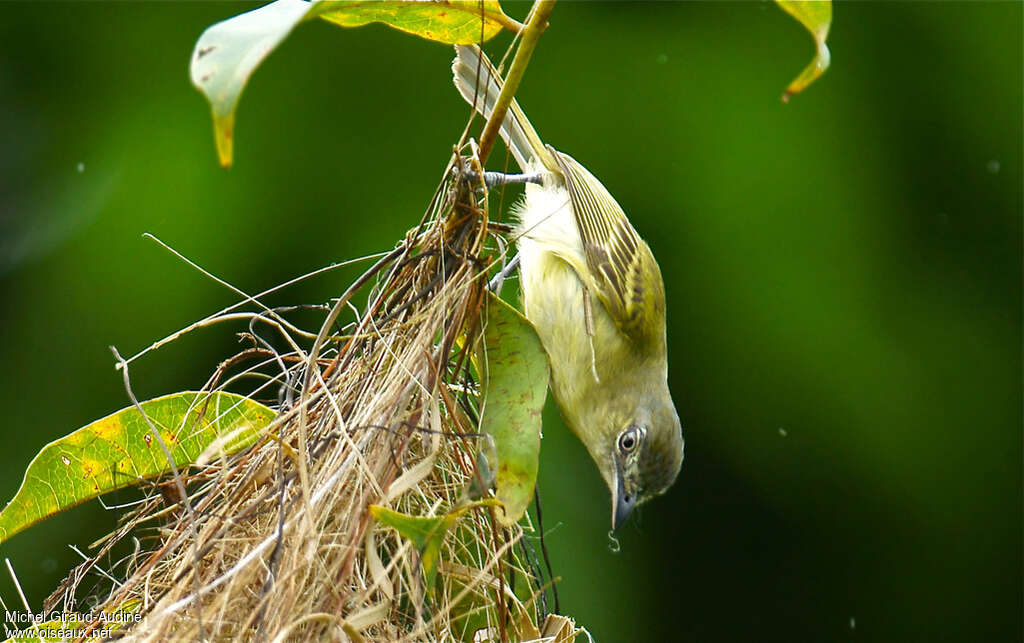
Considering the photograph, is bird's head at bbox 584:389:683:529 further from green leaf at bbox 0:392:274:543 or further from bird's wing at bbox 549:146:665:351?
green leaf at bbox 0:392:274:543

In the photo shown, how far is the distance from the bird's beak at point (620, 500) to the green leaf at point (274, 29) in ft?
4.37

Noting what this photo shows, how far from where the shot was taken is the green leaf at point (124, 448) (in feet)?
4.62

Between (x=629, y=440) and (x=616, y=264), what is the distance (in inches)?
16.4

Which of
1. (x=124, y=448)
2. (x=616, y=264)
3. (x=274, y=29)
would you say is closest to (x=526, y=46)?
(x=274, y=29)

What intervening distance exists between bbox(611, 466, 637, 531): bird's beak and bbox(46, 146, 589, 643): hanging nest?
931 millimetres

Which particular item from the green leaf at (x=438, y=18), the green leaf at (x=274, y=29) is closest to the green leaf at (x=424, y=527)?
the green leaf at (x=274, y=29)

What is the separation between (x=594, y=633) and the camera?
2863 mm

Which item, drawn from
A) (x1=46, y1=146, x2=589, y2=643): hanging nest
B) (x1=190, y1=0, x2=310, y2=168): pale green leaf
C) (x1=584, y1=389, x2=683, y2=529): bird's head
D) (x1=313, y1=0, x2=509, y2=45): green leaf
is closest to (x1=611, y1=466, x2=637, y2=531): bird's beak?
(x1=584, y1=389, x2=683, y2=529): bird's head

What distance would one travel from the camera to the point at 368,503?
1.17 metres

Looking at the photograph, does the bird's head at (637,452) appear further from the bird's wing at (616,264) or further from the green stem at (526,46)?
the green stem at (526,46)

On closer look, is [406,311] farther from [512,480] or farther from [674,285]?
[674,285]

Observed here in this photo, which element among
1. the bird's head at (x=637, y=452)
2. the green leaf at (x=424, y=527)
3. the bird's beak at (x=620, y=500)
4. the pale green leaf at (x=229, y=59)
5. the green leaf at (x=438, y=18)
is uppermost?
the pale green leaf at (x=229, y=59)

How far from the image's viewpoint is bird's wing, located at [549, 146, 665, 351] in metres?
2.34

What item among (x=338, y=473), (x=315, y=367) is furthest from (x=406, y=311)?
(x=338, y=473)
